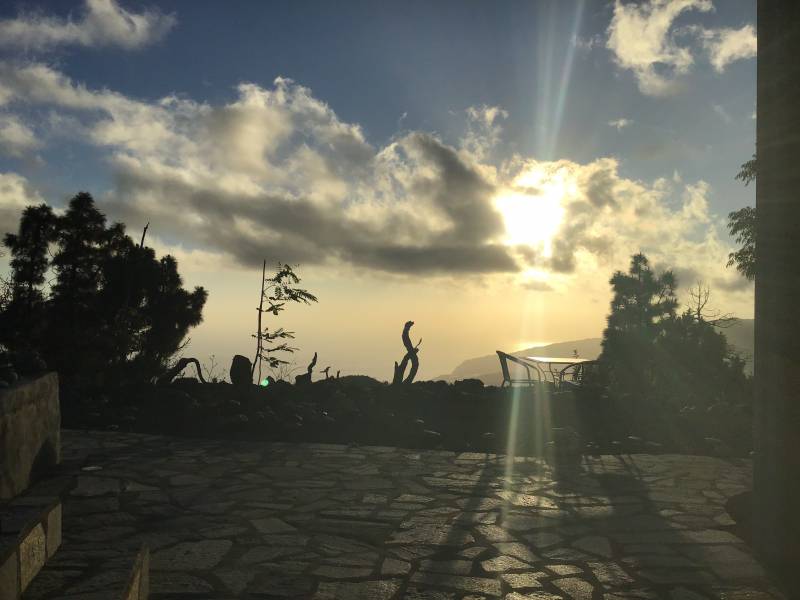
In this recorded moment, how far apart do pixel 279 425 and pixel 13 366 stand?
3.52 meters

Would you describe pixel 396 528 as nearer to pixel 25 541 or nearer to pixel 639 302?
pixel 25 541

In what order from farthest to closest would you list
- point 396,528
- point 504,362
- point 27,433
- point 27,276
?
point 27,276 → point 504,362 → point 27,433 → point 396,528

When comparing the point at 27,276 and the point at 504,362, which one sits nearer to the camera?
the point at 504,362

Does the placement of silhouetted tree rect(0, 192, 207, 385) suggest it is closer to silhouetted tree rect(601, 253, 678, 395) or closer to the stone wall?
the stone wall

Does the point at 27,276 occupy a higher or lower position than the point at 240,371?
higher

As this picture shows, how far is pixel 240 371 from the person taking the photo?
11883mm

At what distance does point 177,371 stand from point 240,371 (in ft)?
3.44

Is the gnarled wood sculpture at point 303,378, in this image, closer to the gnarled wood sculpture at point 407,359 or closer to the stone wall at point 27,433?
the gnarled wood sculpture at point 407,359

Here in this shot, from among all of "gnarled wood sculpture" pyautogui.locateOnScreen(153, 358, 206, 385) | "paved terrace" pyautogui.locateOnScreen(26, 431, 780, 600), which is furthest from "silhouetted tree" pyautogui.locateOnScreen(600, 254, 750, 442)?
"gnarled wood sculpture" pyautogui.locateOnScreen(153, 358, 206, 385)

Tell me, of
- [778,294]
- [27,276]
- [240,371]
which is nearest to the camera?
[778,294]

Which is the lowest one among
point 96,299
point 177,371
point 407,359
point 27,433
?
point 27,433

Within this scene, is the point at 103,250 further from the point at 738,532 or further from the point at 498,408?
the point at 738,532

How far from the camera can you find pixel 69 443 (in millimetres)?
7445

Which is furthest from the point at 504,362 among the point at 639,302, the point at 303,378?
the point at 639,302
